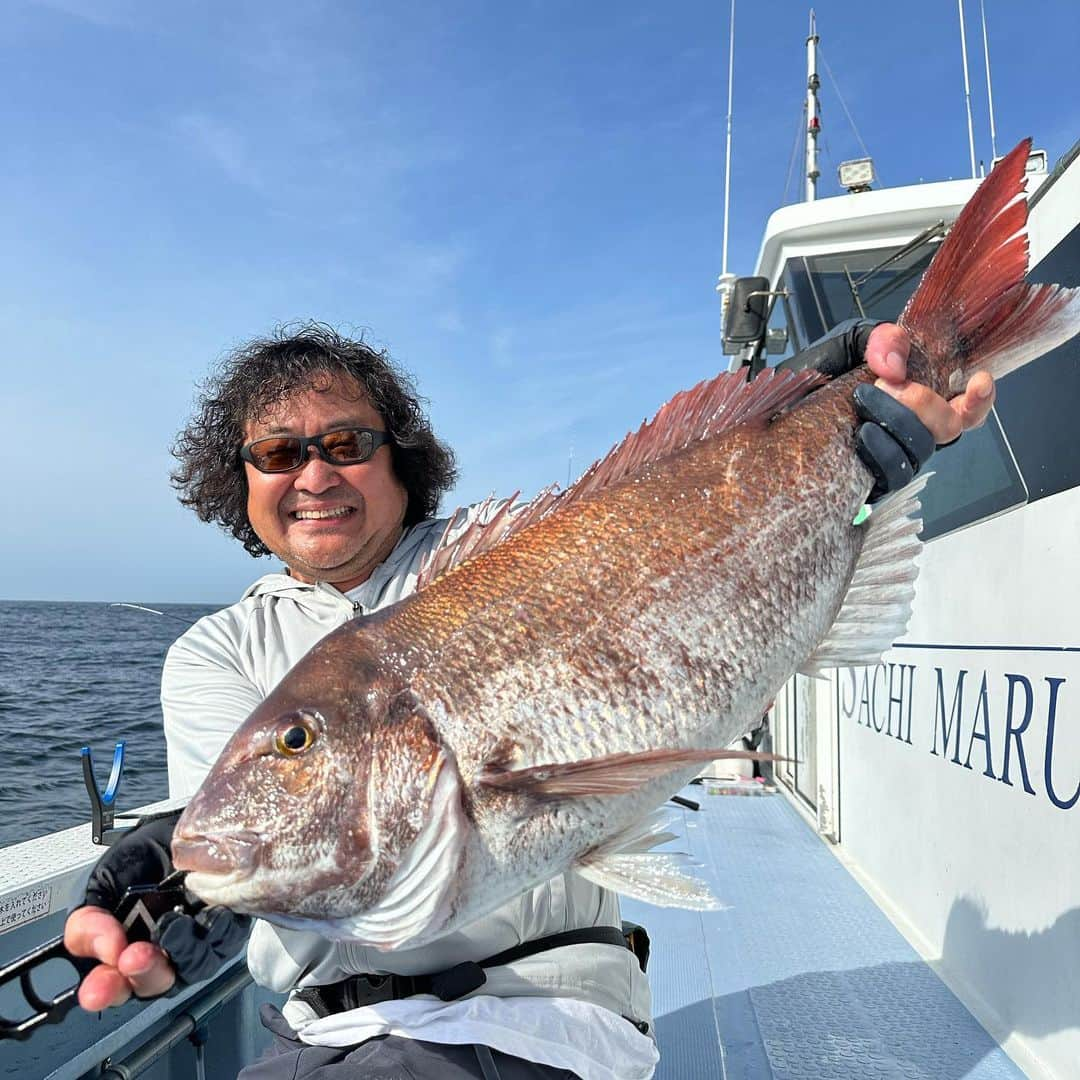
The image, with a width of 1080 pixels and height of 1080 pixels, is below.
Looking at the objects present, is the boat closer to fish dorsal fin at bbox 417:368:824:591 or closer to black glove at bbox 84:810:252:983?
fish dorsal fin at bbox 417:368:824:591

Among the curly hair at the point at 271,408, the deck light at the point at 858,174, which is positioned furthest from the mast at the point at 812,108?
the curly hair at the point at 271,408

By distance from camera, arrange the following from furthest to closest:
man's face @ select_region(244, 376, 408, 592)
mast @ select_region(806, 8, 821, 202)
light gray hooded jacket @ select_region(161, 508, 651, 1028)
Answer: mast @ select_region(806, 8, 821, 202), man's face @ select_region(244, 376, 408, 592), light gray hooded jacket @ select_region(161, 508, 651, 1028)

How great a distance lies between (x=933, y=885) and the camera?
334 centimetres

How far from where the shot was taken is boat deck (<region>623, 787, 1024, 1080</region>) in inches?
108

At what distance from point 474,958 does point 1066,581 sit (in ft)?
5.95

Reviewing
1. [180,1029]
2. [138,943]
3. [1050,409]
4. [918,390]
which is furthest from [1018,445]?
[180,1029]

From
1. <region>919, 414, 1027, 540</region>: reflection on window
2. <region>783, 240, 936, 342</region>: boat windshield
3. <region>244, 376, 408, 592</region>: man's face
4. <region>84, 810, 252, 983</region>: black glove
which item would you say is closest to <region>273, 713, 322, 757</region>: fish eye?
<region>84, 810, 252, 983</region>: black glove

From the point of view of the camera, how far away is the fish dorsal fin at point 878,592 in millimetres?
1797

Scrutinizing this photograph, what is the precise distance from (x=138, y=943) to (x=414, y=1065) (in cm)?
57

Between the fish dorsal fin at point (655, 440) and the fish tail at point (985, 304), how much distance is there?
25cm

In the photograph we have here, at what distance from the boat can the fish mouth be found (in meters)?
1.34

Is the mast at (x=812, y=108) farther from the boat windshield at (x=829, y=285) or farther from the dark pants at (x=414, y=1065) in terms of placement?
the dark pants at (x=414, y=1065)

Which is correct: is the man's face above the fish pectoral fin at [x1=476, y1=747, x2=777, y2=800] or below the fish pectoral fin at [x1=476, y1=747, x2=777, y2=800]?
above

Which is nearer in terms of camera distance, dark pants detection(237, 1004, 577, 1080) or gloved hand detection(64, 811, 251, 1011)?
gloved hand detection(64, 811, 251, 1011)
